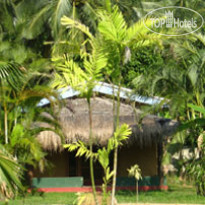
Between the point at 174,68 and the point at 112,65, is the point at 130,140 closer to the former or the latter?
the point at 174,68

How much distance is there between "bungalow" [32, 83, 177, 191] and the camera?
16.4m

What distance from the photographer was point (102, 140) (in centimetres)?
1669

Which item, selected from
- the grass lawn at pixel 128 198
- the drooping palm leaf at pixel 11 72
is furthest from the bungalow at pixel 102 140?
the drooping palm leaf at pixel 11 72

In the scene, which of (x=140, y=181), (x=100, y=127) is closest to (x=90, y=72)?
(x=100, y=127)

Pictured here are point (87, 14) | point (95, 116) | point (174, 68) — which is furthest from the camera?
point (87, 14)

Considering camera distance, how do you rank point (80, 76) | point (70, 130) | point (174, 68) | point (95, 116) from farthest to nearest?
1. point (95, 116)
2. point (70, 130)
3. point (174, 68)
4. point (80, 76)

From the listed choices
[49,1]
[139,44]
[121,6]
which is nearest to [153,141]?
[121,6]

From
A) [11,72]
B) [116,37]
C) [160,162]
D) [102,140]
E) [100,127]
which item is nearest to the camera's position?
[116,37]

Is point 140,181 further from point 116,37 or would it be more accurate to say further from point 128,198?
point 116,37

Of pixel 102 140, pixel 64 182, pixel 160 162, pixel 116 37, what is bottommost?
pixel 64 182

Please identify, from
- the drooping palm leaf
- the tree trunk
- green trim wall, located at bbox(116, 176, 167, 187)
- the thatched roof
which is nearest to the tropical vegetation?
the drooping palm leaf

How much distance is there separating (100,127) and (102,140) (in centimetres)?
47

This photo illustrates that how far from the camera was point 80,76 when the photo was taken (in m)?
7.71

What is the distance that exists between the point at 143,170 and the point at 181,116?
3146 millimetres
